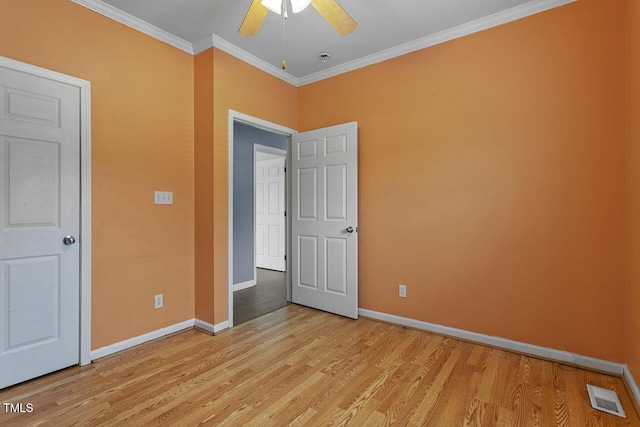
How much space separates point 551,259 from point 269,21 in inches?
Result: 115

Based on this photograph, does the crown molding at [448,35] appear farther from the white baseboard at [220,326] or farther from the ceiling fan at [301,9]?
the white baseboard at [220,326]

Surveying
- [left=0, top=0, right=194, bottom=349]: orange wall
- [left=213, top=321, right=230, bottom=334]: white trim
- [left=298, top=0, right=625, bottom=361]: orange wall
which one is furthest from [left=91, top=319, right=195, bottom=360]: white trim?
[left=298, top=0, right=625, bottom=361]: orange wall

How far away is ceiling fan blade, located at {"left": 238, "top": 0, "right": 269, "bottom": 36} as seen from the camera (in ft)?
6.06

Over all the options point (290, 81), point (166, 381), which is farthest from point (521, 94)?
point (166, 381)

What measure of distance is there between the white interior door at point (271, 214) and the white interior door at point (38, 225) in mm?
3519

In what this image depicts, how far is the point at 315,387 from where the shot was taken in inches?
80.4

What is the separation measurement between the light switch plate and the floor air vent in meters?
3.37

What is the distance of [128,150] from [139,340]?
5.20ft

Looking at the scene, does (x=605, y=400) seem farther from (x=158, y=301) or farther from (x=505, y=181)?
(x=158, y=301)

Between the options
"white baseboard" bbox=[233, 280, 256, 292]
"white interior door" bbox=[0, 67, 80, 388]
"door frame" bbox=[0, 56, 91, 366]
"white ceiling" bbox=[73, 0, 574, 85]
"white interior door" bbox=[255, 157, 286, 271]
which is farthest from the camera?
"white interior door" bbox=[255, 157, 286, 271]

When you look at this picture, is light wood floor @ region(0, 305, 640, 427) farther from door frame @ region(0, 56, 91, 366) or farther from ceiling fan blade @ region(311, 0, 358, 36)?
ceiling fan blade @ region(311, 0, 358, 36)

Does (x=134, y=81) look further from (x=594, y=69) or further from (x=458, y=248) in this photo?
(x=594, y=69)

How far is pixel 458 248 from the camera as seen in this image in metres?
2.76

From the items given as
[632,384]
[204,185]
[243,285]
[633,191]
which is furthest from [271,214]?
[632,384]
